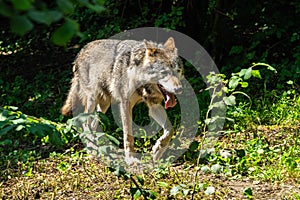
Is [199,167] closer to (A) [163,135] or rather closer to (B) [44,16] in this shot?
(A) [163,135]

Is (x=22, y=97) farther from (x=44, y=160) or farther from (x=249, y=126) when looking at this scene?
(x=249, y=126)

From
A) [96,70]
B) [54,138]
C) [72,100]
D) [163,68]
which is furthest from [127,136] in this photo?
→ [54,138]

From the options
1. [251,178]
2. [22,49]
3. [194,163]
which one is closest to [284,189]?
[251,178]

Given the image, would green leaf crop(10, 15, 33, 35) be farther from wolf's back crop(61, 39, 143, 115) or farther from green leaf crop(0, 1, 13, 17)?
wolf's back crop(61, 39, 143, 115)

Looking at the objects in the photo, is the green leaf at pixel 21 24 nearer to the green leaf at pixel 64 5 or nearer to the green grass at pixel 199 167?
the green leaf at pixel 64 5

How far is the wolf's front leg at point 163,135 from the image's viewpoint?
5.25 meters

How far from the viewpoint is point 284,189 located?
424 centimetres

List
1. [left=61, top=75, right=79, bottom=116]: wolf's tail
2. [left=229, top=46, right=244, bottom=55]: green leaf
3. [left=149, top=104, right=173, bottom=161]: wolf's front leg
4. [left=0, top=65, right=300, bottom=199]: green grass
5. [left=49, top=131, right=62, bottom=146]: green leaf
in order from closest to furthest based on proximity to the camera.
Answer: [left=49, top=131, right=62, bottom=146]: green leaf
[left=0, top=65, right=300, bottom=199]: green grass
[left=149, top=104, right=173, bottom=161]: wolf's front leg
[left=61, top=75, right=79, bottom=116]: wolf's tail
[left=229, top=46, right=244, bottom=55]: green leaf

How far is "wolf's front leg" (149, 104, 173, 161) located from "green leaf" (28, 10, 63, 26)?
13.5ft

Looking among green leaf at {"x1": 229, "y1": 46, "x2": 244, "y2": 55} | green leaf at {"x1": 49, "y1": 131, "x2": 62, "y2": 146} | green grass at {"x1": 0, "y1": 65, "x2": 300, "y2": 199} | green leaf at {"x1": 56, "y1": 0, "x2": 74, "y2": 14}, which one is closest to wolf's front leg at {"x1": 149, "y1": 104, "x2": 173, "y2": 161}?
green grass at {"x1": 0, "y1": 65, "x2": 300, "y2": 199}

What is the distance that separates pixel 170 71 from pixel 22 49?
553 cm

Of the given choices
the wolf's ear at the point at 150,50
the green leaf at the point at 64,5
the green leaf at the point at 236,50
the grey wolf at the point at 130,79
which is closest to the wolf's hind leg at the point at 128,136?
the grey wolf at the point at 130,79

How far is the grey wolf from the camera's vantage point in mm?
5145

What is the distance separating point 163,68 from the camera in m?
5.10
